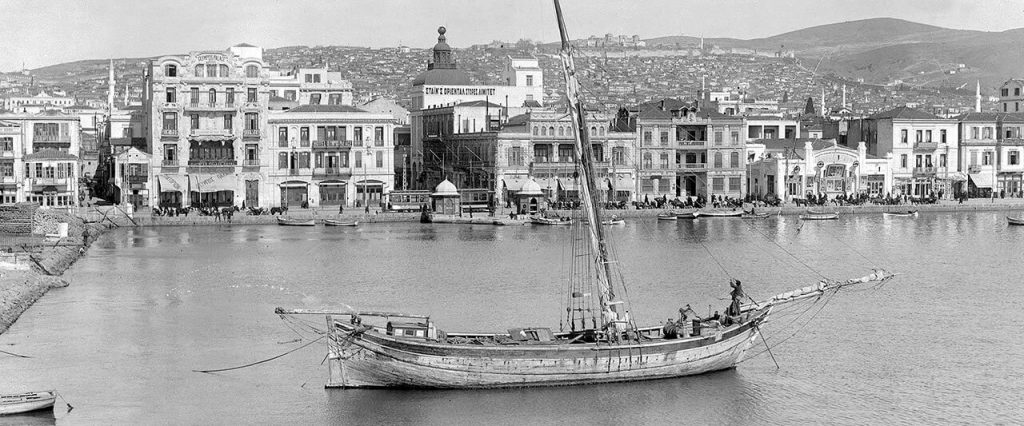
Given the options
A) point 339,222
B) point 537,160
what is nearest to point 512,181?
point 537,160

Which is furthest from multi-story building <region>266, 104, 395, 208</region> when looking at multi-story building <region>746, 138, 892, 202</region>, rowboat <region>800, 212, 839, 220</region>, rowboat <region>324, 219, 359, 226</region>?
multi-story building <region>746, 138, 892, 202</region>

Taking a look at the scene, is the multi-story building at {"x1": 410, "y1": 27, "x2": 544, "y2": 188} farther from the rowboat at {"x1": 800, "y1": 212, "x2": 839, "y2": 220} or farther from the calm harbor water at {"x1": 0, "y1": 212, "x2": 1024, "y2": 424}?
the calm harbor water at {"x1": 0, "y1": 212, "x2": 1024, "y2": 424}

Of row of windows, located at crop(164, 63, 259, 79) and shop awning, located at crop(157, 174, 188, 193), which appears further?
row of windows, located at crop(164, 63, 259, 79)

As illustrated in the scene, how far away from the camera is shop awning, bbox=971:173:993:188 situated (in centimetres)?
11456

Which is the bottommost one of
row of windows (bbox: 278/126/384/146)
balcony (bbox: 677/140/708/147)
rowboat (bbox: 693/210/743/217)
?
rowboat (bbox: 693/210/743/217)

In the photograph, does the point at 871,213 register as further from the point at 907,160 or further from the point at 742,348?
the point at 742,348

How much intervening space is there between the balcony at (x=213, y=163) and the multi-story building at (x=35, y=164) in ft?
23.3

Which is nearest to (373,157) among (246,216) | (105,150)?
(246,216)

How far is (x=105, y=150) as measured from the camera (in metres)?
116

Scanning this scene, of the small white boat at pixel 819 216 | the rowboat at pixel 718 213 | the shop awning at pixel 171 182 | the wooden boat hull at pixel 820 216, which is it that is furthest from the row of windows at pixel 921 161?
the shop awning at pixel 171 182

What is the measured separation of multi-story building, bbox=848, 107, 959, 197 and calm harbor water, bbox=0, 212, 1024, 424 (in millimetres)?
31115

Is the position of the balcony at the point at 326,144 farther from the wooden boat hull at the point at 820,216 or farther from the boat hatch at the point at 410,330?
the boat hatch at the point at 410,330

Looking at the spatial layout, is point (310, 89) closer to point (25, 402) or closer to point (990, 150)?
point (990, 150)

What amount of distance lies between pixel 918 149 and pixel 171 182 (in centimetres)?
5490
